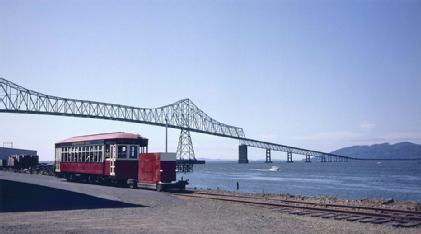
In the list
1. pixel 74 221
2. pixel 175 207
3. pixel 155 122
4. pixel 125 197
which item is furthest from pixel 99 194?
pixel 155 122

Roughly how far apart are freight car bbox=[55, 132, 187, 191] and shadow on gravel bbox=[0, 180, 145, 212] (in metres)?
6.04

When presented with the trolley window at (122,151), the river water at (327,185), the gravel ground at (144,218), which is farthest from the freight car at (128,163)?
the river water at (327,185)

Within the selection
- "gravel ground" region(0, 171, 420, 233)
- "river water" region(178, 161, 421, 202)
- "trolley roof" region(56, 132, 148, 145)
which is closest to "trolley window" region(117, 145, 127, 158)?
"trolley roof" region(56, 132, 148, 145)

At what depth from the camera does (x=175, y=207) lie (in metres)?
20.8

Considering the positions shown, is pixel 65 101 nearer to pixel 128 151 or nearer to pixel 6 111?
pixel 6 111

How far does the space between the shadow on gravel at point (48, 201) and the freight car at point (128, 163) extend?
6.04 metres

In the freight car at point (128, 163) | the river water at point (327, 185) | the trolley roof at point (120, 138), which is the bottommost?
the river water at point (327, 185)

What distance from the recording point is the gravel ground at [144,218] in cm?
1453

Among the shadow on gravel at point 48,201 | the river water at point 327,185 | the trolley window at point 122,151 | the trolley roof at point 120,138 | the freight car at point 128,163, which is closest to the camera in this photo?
the shadow on gravel at point 48,201

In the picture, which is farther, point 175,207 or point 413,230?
point 175,207

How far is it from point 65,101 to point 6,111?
30.5 metres

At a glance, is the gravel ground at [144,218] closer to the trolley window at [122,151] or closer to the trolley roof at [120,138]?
the trolley window at [122,151]

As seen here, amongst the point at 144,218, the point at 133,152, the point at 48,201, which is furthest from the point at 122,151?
the point at 144,218

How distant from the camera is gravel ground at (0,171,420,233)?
14.5 metres
